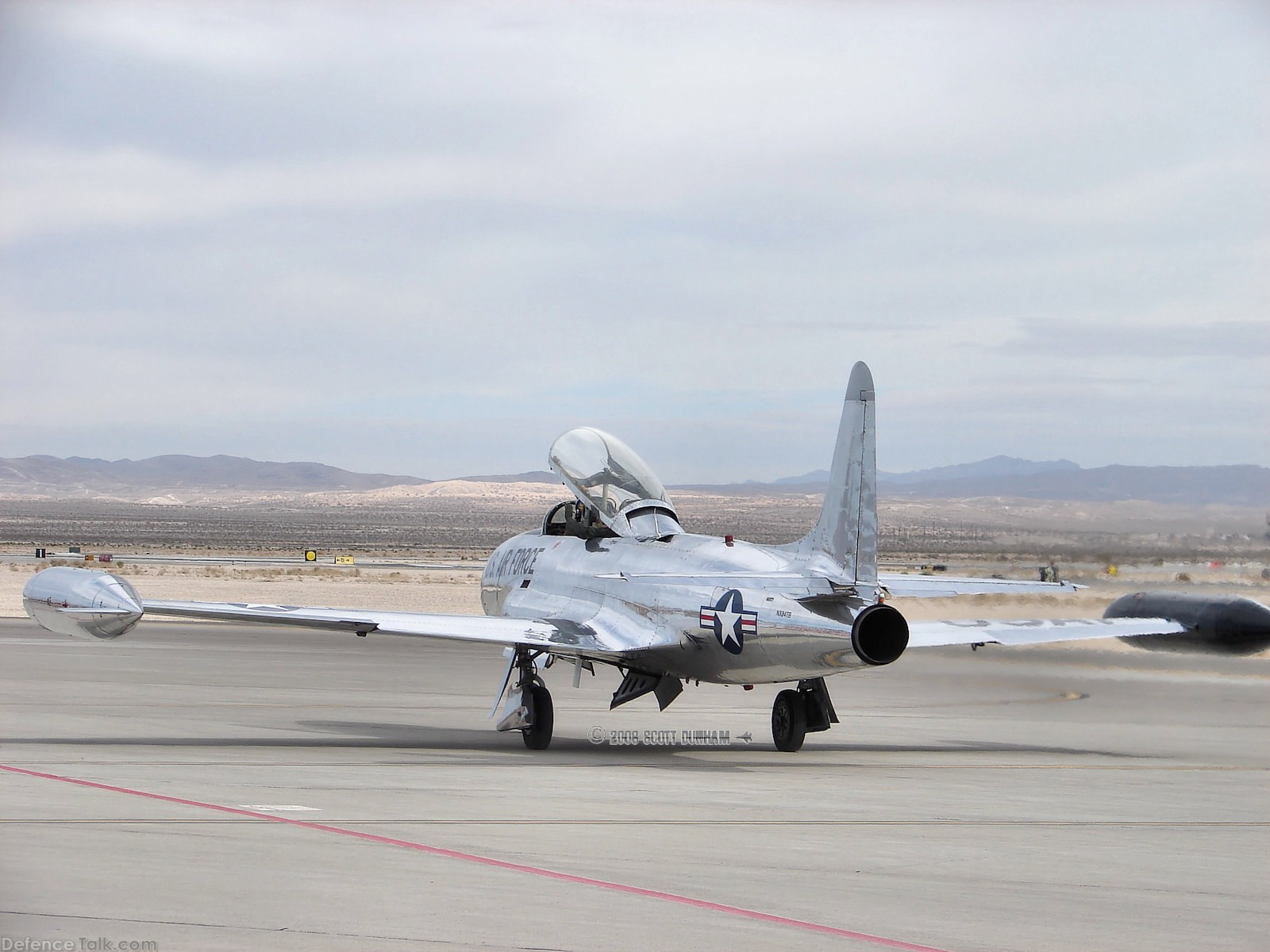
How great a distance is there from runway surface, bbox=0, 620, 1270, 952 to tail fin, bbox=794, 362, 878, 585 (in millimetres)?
2502

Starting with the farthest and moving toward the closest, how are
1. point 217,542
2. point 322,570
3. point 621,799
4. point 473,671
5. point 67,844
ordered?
point 217,542 < point 322,570 < point 473,671 < point 621,799 < point 67,844

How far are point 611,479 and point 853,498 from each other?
5457 millimetres

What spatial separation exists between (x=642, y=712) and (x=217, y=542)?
431 ft

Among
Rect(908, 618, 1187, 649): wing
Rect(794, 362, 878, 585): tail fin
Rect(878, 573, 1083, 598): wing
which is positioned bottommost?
Rect(908, 618, 1187, 649): wing

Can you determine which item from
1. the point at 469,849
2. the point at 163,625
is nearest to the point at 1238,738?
the point at 469,849

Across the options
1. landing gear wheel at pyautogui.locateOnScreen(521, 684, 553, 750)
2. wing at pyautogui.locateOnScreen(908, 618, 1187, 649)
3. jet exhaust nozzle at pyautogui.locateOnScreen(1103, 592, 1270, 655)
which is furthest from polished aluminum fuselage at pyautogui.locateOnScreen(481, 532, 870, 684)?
jet exhaust nozzle at pyautogui.locateOnScreen(1103, 592, 1270, 655)

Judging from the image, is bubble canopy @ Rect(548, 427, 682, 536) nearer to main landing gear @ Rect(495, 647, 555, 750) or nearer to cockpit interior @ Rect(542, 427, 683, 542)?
cockpit interior @ Rect(542, 427, 683, 542)

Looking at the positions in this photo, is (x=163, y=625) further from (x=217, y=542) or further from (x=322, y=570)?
(x=217, y=542)

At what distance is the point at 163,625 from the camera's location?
166ft

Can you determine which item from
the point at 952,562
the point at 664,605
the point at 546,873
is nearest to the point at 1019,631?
the point at 664,605

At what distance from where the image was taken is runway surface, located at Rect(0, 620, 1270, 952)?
9328 mm

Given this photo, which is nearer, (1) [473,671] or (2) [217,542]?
(1) [473,671]

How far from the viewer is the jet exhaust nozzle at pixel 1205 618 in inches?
1245

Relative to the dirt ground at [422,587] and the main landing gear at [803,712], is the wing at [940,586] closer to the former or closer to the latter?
the main landing gear at [803,712]
